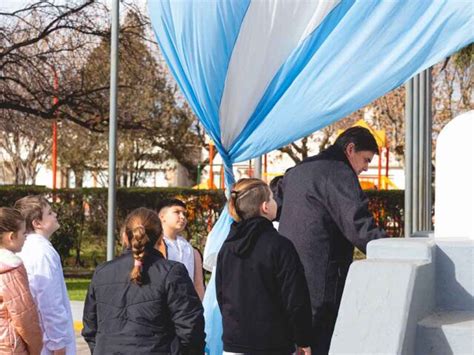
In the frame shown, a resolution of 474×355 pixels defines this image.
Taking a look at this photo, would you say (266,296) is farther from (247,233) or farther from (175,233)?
(175,233)

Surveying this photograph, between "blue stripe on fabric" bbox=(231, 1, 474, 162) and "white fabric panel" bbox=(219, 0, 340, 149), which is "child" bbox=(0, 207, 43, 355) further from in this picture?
"blue stripe on fabric" bbox=(231, 1, 474, 162)

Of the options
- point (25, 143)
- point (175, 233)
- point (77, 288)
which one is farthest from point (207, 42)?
point (25, 143)

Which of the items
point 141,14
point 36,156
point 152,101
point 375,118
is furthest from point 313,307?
point 36,156

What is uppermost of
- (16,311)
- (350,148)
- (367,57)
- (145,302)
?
(367,57)

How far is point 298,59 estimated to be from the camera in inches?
267

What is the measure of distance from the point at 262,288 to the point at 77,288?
1161 centimetres

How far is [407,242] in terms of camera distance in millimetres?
4258

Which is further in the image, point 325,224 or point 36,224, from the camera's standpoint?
point 36,224

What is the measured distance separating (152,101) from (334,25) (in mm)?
24458

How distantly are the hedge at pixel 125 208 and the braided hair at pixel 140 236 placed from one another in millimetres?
14111

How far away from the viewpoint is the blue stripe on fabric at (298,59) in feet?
22.1

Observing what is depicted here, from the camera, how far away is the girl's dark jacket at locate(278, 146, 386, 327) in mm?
5609

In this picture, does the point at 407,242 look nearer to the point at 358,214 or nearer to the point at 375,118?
the point at 358,214

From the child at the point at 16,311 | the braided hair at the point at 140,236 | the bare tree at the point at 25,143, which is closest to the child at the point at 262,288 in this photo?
the braided hair at the point at 140,236
